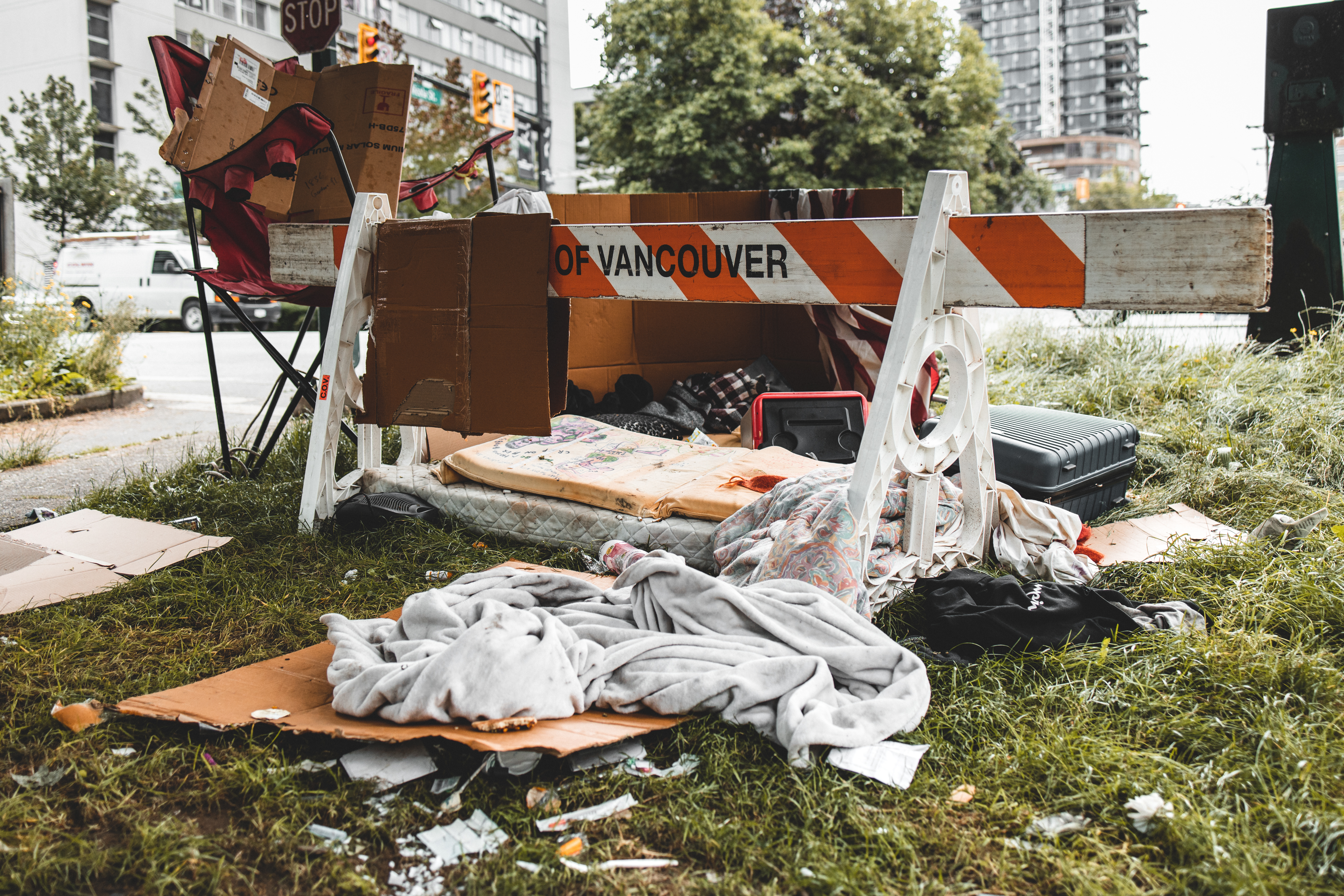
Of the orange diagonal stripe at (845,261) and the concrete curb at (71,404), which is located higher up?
the orange diagonal stripe at (845,261)

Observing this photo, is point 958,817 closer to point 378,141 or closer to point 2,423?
point 378,141

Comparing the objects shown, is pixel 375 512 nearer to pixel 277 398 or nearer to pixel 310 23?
pixel 277 398

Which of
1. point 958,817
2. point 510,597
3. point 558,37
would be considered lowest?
point 958,817

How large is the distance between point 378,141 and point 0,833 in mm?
3807

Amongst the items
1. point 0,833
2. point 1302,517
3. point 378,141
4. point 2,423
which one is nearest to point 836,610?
point 0,833

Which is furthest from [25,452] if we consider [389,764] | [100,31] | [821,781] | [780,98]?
[100,31]

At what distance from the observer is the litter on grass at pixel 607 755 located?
Answer: 2.16 meters

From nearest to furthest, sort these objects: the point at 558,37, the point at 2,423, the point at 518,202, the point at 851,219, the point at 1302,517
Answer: the point at 851,219, the point at 1302,517, the point at 518,202, the point at 2,423, the point at 558,37

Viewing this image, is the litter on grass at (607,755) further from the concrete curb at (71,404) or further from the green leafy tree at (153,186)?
the green leafy tree at (153,186)

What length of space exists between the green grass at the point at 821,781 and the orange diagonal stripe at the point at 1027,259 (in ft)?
3.45

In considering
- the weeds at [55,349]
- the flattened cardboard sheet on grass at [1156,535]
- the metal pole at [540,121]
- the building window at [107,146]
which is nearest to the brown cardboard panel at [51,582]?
the flattened cardboard sheet on grass at [1156,535]

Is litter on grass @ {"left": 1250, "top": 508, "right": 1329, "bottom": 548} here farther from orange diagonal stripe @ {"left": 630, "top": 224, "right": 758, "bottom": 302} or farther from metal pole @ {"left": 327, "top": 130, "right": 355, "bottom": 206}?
metal pole @ {"left": 327, "top": 130, "right": 355, "bottom": 206}

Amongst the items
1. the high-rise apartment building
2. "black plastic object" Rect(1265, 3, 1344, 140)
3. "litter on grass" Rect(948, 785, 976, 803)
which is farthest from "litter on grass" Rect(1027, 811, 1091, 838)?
the high-rise apartment building

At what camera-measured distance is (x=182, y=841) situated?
1.87 metres
